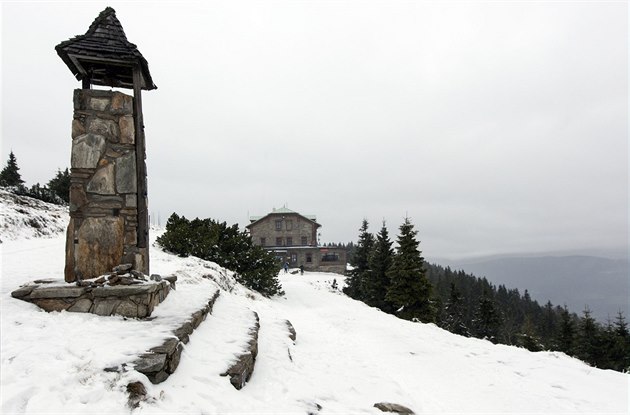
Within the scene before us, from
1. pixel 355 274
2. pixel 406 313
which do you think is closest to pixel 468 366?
pixel 406 313

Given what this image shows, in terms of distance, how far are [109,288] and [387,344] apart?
8.16 m

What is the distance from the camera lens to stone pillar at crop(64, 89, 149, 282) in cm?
600

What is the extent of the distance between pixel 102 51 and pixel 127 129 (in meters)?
1.75

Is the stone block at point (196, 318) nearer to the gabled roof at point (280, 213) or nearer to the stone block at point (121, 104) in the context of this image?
the stone block at point (121, 104)

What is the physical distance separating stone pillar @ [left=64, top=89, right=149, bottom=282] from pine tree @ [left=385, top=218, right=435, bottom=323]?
20380 millimetres

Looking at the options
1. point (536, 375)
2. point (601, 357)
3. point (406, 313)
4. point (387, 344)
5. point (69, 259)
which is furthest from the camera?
point (601, 357)

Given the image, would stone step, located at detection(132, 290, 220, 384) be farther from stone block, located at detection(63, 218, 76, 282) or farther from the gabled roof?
the gabled roof

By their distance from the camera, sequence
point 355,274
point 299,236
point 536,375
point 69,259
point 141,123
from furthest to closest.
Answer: point 299,236 < point 355,274 < point 536,375 < point 141,123 < point 69,259

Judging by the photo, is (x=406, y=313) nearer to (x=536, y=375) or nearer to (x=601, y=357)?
(x=536, y=375)

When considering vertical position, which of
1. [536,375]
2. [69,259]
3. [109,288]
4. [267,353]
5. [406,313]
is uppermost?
[69,259]

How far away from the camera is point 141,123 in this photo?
6.77 meters

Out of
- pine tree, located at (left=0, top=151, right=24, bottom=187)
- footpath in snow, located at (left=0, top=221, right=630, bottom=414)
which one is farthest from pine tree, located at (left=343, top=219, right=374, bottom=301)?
pine tree, located at (left=0, top=151, right=24, bottom=187)

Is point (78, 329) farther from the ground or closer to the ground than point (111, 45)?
closer to the ground

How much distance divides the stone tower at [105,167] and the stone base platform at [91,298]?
502 mm
